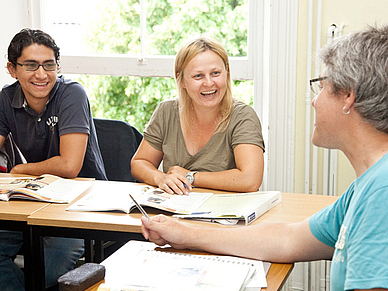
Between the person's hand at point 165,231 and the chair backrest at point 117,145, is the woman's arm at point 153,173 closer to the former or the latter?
the chair backrest at point 117,145

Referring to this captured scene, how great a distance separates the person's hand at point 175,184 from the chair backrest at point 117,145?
21.2 inches

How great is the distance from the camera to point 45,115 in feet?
7.45

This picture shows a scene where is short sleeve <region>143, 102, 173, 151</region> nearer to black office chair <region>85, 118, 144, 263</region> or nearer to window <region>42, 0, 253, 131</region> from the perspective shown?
black office chair <region>85, 118, 144, 263</region>

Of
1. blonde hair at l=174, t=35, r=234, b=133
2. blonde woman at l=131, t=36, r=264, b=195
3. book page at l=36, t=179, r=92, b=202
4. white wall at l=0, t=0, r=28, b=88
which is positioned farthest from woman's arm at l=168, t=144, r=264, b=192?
white wall at l=0, t=0, r=28, b=88

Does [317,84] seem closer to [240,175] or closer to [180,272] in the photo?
[180,272]

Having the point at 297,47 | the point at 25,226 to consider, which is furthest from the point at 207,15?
the point at 25,226

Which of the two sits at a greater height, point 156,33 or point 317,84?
point 156,33

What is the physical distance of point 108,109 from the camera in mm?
3412

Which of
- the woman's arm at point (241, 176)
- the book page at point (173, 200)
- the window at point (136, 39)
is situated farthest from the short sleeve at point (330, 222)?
the window at point (136, 39)

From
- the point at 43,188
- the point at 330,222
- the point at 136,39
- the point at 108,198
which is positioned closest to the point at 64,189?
the point at 43,188

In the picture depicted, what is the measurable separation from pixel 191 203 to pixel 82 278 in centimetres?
68

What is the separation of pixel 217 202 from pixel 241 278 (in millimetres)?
623

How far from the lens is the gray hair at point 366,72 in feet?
2.91

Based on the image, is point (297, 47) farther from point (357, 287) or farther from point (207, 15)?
point (357, 287)
